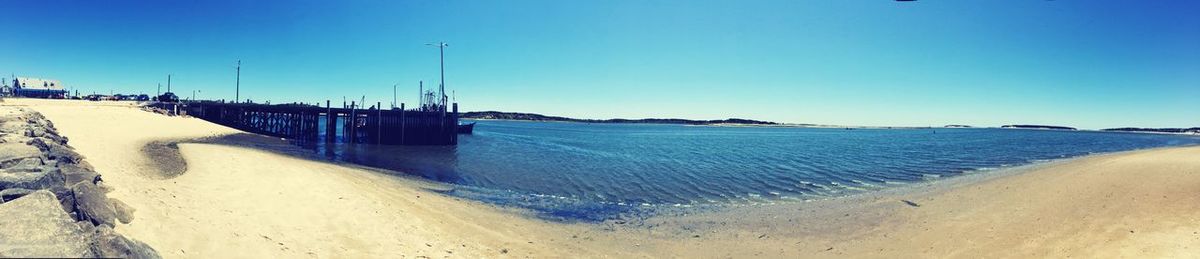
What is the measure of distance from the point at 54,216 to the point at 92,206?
146cm

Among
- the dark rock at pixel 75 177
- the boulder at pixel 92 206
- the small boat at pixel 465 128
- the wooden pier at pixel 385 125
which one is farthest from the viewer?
the small boat at pixel 465 128

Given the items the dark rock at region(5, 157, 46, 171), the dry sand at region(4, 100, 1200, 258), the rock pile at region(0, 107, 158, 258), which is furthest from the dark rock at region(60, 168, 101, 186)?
the dry sand at region(4, 100, 1200, 258)

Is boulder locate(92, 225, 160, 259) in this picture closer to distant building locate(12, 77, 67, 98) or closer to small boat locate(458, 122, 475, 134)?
small boat locate(458, 122, 475, 134)

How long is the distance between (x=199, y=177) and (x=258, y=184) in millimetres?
1483

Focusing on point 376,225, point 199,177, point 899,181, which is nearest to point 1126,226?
point 899,181

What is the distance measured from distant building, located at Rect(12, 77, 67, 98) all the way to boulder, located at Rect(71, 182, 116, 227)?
102712 mm

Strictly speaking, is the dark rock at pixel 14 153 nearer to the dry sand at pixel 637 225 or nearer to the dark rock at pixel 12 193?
the dry sand at pixel 637 225

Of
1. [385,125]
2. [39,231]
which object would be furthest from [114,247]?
[385,125]

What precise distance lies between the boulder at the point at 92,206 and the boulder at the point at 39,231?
453mm

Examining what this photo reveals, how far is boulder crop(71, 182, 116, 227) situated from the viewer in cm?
537

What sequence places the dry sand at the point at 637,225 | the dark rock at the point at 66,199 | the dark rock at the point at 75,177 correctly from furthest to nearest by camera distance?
the dry sand at the point at 637,225 → the dark rock at the point at 75,177 → the dark rock at the point at 66,199

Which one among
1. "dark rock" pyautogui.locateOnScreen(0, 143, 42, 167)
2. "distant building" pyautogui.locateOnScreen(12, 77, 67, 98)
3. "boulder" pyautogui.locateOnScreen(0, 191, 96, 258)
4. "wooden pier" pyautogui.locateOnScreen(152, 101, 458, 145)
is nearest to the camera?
"boulder" pyautogui.locateOnScreen(0, 191, 96, 258)

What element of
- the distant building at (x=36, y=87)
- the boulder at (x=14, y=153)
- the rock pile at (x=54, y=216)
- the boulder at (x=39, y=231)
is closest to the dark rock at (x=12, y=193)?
the rock pile at (x=54, y=216)

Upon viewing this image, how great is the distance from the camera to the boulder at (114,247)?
400cm
